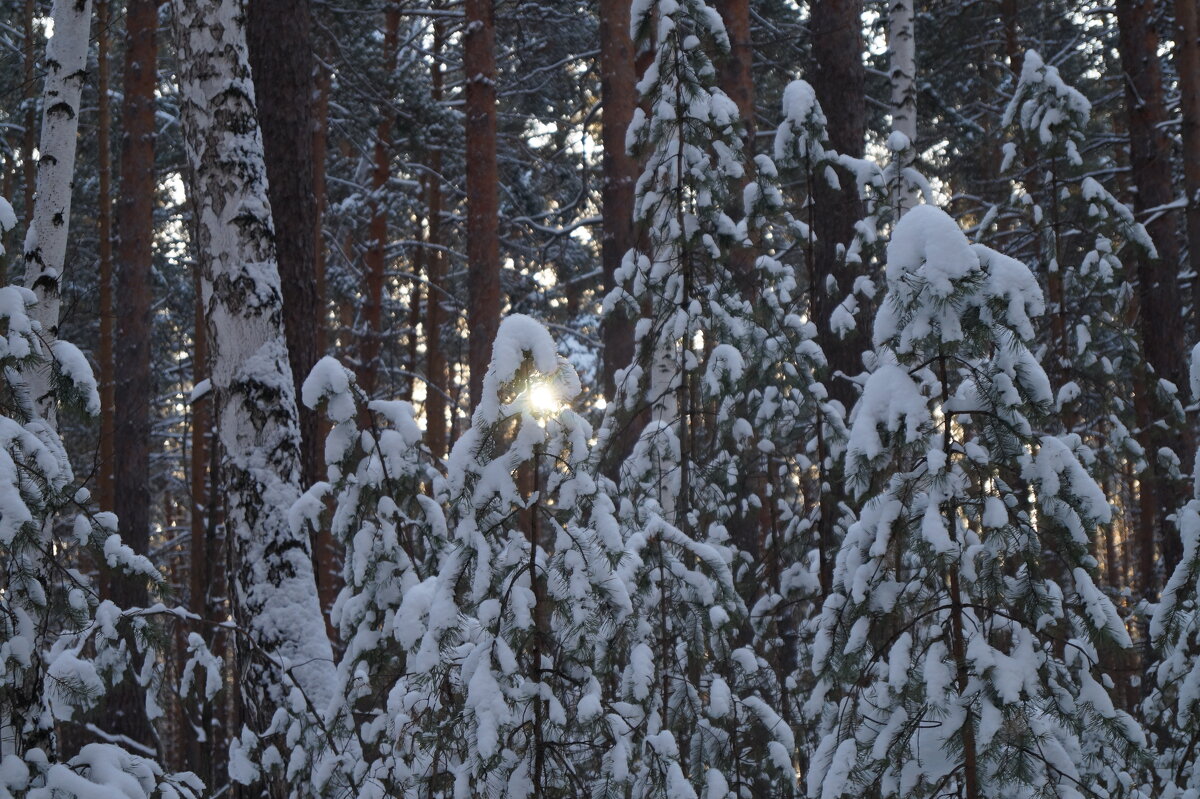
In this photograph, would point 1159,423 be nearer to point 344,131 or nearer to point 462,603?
point 462,603

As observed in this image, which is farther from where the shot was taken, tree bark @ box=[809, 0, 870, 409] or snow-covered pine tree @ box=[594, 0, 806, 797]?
tree bark @ box=[809, 0, 870, 409]

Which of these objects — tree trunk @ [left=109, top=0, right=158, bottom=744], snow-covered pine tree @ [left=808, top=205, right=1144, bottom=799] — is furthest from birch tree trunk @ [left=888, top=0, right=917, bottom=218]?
tree trunk @ [left=109, top=0, right=158, bottom=744]

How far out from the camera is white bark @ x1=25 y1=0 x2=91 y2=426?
5.12 m

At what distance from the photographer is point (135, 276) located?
11602 mm

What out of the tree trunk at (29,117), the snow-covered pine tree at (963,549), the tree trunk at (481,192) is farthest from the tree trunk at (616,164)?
the tree trunk at (29,117)

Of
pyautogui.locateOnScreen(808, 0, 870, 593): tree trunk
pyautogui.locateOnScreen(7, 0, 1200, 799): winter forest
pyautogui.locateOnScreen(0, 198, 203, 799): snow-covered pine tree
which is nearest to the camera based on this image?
pyautogui.locateOnScreen(7, 0, 1200, 799): winter forest

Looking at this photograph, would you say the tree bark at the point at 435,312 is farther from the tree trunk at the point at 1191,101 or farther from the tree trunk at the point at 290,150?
the tree trunk at the point at 1191,101

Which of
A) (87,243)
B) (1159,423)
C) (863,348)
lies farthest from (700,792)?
(87,243)

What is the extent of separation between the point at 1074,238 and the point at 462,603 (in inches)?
425

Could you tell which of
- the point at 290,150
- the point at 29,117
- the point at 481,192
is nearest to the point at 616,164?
the point at 481,192

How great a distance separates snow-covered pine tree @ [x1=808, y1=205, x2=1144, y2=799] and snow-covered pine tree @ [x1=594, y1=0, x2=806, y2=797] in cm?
81

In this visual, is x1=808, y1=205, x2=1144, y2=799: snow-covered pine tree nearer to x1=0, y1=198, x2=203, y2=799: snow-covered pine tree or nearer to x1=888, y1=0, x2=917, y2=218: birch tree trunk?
x1=0, y1=198, x2=203, y2=799: snow-covered pine tree

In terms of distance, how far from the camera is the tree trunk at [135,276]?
11.5 meters

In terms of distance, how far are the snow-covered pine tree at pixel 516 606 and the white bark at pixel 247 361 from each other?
4.99 feet
